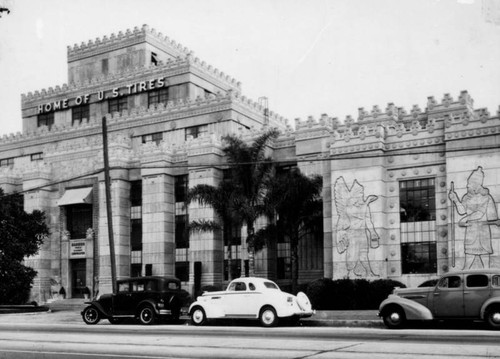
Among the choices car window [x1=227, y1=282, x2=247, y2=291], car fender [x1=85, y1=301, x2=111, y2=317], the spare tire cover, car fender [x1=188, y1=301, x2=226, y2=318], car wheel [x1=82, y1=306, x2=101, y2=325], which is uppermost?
car window [x1=227, y1=282, x2=247, y2=291]

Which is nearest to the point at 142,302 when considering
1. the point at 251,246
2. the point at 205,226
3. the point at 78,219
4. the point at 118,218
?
the point at 251,246

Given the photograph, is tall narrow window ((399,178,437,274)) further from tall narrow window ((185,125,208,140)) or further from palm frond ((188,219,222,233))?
tall narrow window ((185,125,208,140))

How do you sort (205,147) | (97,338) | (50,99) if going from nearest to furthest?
(97,338) → (205,147) → (50,99)

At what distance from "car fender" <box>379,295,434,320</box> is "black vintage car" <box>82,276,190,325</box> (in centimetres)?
937

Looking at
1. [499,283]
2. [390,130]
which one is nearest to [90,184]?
[390,130]

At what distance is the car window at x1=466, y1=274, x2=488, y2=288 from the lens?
21938mm

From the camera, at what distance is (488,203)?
34.4 meters

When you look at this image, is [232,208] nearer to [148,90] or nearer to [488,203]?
[488,203]

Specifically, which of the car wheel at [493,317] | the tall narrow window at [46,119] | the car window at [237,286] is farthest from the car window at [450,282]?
the tall narrow window at [46,119]

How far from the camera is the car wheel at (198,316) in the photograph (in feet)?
87.2

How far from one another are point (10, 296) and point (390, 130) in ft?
85.6

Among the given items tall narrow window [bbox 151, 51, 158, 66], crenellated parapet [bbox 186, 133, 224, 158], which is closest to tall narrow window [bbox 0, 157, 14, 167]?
tall narrow window [bbox 151, 51, 158, 66]

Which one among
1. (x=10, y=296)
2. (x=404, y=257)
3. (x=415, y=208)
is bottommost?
(x=10, y=296)

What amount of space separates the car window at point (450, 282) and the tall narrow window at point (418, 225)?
14.2 meters
